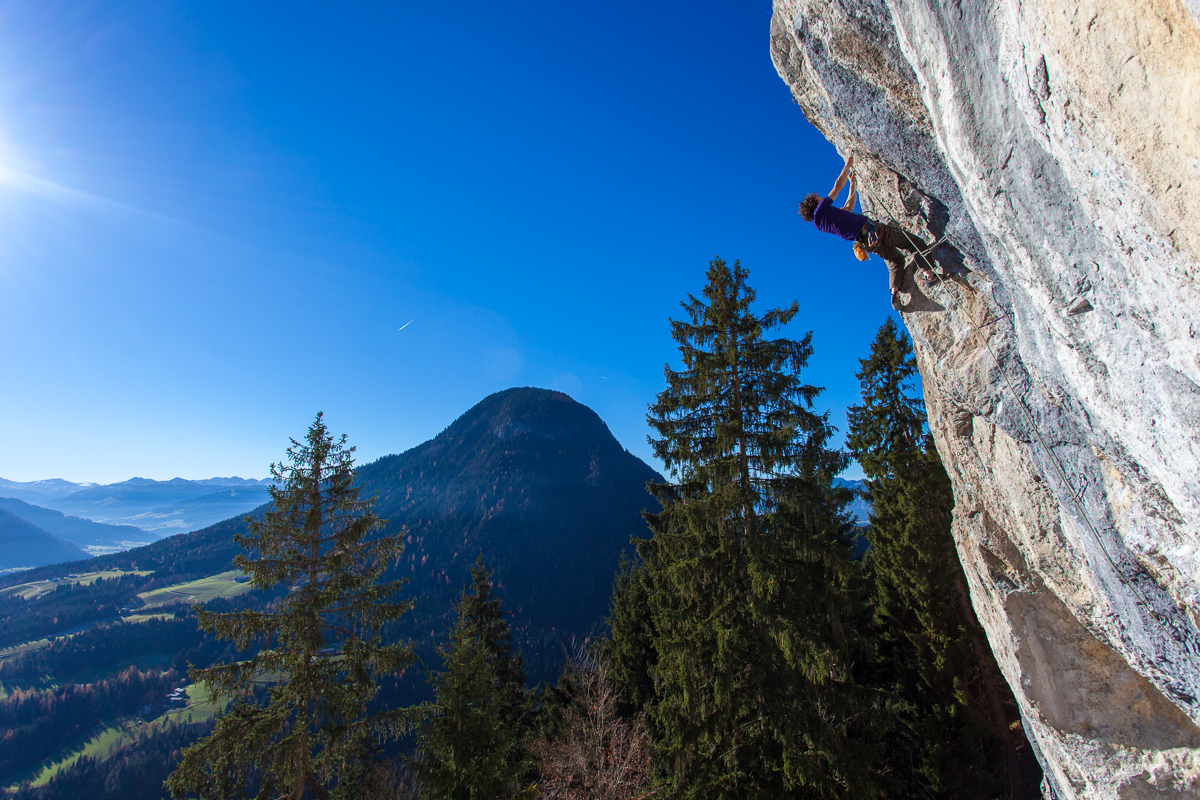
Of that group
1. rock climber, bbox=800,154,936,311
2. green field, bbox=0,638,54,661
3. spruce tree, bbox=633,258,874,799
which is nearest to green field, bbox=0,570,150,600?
green field, bbox=0,638,54,661

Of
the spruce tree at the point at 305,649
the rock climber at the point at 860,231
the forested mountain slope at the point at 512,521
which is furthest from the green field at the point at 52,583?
the rock climber at the point at 860,231

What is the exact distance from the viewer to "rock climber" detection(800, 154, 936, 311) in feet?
21.9

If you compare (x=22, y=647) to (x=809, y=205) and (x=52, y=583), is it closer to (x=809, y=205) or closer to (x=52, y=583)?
(x=52, y=583)

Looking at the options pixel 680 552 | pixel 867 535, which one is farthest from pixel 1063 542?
pixel 867 535

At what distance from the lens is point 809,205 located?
6750 mm

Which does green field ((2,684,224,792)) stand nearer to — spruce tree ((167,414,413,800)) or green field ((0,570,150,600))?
green field ((0,570,150,600))

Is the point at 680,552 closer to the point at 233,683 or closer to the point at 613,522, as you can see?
the point at 233,683

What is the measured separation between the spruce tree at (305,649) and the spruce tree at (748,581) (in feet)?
19.2

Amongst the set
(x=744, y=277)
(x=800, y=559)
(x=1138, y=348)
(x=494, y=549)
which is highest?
(x=744, y=277)

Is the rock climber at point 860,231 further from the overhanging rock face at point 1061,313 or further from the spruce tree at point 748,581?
the spruce tree at point 748,581

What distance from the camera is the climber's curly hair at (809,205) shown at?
6.71m

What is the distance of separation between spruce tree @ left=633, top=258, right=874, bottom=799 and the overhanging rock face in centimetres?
239

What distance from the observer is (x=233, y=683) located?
8781 millimetres

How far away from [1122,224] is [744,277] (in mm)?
6103
